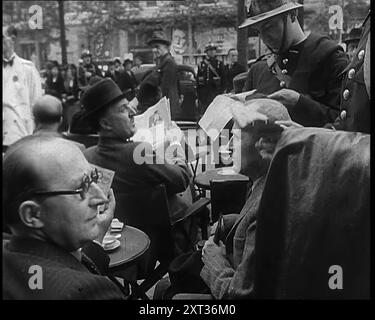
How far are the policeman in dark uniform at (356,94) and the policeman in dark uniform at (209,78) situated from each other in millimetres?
634

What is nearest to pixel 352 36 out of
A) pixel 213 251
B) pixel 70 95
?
pixel 213 251

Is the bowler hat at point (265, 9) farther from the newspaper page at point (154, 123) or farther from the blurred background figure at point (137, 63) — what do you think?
the blurred background figure at point (137, 63)

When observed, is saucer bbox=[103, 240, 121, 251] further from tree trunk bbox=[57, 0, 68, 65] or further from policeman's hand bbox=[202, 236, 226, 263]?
tree trunk bbox=[57, 0, 68, 65]

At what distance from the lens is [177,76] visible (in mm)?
2705

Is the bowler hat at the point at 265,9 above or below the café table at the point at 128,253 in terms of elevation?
above

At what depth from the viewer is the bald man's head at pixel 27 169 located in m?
1.11

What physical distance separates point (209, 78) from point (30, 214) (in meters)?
1.55

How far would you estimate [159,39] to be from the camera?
2.53 m

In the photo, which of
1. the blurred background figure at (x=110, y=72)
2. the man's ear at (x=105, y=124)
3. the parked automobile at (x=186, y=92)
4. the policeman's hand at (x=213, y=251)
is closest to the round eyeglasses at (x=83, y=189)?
the policeman's hand at (x=213, y=251)

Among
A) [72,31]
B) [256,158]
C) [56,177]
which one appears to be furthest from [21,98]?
[256,158]

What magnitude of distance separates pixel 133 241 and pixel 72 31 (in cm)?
105

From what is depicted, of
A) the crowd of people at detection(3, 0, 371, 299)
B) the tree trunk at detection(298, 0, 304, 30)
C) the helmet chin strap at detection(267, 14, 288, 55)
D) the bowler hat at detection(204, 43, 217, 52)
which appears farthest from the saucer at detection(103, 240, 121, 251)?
the tree trunk at detection(298, 0, 304, 30)

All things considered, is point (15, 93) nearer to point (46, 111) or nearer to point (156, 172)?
point (46, 111)

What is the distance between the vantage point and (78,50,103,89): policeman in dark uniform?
270 cm
